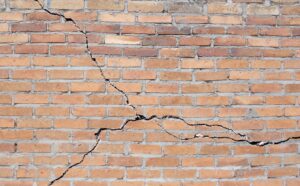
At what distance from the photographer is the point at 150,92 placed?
240 centimetres

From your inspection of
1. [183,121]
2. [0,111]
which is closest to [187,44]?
[183,121]

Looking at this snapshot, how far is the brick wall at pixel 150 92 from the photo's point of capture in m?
2.36

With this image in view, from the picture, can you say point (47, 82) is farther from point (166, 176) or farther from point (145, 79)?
point (166, 176)

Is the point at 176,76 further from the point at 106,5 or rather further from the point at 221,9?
the point at 106,5

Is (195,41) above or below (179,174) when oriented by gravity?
above

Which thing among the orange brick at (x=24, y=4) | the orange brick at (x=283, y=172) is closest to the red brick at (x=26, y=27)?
the orange brick at (x=24, y=4)

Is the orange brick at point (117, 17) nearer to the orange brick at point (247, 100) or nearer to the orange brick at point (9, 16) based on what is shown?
the orange brick at point (9, 16)

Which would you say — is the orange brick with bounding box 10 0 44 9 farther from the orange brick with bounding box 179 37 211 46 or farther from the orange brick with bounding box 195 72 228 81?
the orange brick with bounding box 195 72 228 81

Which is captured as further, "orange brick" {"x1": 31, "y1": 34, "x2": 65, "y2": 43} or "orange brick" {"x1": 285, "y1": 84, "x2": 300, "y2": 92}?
"orange brick" {"x1": 285, "y1": 84, "x2": 300, "y2": 92}

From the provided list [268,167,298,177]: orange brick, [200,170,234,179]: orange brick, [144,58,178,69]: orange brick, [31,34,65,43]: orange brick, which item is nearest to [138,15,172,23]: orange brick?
[144,58,178,69]: orange brick

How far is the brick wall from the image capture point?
2359 millimetres

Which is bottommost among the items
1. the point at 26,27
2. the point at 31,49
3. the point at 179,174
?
the point at 179,174

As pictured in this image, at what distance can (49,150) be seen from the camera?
236cm

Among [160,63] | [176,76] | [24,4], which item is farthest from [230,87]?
[24,4]
